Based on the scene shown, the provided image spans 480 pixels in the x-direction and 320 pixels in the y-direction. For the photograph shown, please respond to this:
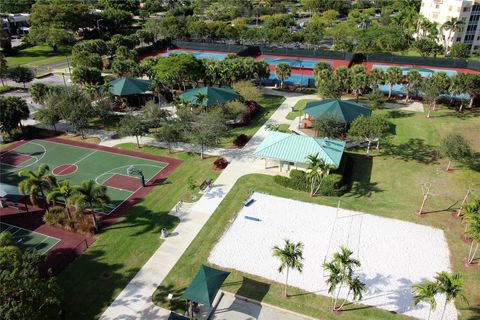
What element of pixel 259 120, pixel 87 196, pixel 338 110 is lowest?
pixel 259 120

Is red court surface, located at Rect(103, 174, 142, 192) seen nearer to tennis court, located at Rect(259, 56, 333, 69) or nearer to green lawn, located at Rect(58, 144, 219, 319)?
green lawn, located at Rect(58, 144, 219, 319)

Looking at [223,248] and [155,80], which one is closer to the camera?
[223,248]

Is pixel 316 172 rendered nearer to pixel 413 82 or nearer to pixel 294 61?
pixel 413 82

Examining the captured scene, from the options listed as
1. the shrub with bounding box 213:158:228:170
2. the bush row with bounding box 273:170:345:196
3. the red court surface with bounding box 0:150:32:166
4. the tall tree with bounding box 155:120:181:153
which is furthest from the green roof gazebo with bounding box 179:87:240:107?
the red court surface with bounding box 0:150:32:166

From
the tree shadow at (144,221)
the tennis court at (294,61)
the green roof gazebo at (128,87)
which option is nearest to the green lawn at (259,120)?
the tree shadow at (144,221)

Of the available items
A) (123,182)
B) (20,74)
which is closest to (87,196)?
(123,182)

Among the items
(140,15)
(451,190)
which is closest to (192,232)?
(451,190)

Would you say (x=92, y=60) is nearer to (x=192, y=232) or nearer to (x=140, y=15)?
(x=192, y=232)
